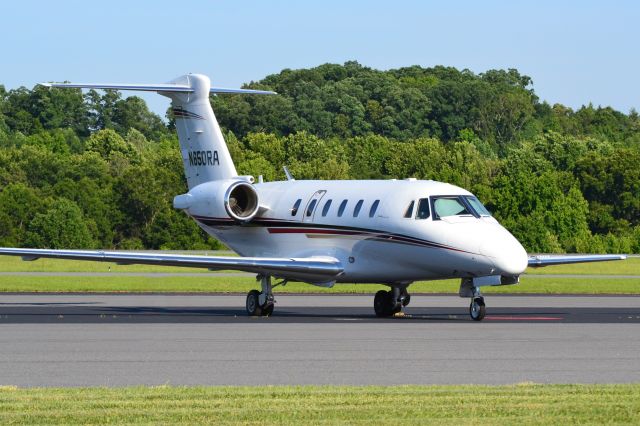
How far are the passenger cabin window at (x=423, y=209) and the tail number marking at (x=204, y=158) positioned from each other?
9.04m

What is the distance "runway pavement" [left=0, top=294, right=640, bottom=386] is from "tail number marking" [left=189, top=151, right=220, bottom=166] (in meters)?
4.80

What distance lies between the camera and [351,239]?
97.0ft

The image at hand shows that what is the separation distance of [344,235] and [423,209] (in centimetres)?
252

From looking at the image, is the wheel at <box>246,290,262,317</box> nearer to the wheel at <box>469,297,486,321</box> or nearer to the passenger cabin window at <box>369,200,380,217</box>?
the passenger cabin window at <box>369,200,380,217</box>

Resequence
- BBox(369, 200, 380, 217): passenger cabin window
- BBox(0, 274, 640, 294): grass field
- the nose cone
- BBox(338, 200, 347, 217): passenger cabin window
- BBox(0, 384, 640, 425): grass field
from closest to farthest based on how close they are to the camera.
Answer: BBox(0, 384, 640, 425): grass field → the nose cone → BBox(369, 200, 380, 217): passenger cabin window → BBox(338, 200, 347, 217): passenger cabin window → BBox(0, 274, 640, 294): grass field

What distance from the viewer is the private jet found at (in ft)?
88.6

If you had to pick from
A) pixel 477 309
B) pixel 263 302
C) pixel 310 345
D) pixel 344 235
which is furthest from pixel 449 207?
pixel 310 345

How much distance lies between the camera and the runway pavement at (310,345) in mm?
15992

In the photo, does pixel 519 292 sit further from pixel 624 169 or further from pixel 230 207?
pixel 624 169

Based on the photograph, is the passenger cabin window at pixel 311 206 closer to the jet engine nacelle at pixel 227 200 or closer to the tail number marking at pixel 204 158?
the jet engine nacelle at pixel 227 200

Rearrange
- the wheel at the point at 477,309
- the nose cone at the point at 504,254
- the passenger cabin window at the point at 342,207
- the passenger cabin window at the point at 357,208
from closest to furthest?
the nose cone at the point at 504,254 < the wheel at the point at 477,309 < the passenger cabin window at the point at 357,208 < the passenger cabin window at the point at 342,207

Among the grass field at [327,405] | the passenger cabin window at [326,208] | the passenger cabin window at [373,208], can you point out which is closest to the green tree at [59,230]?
the passenger cabin window at [326,208]

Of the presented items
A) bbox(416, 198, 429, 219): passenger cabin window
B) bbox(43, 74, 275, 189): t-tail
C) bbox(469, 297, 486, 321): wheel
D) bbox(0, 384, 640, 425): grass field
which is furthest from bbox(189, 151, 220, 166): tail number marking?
bbox(0, 384, 640, 425): grass field

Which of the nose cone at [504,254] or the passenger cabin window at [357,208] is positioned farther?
the passenger cabin window at [357,208]
